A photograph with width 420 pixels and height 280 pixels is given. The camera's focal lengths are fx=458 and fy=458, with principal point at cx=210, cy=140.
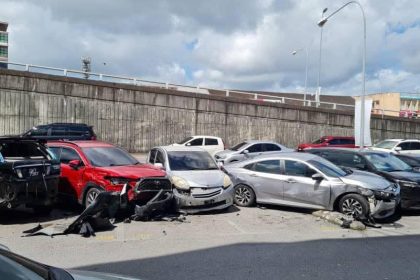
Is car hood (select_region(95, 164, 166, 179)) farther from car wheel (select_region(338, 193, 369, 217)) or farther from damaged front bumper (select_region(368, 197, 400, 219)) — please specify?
damaged front bumper (select_region(368, 197, 400, 219))

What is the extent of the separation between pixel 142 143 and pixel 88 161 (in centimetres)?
1995

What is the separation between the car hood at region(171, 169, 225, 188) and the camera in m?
10.8

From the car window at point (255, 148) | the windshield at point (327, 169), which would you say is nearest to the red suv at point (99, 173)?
the windshield at point (327, 169)

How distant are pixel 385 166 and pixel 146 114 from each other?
2029 cm

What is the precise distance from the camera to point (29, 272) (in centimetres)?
268

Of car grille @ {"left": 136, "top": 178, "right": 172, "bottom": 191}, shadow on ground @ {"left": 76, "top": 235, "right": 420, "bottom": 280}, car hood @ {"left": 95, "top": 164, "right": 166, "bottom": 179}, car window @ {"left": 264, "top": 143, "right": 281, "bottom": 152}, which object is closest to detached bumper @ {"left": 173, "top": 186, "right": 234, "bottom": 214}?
car grille @ {"left": 136, "top": 178, "right": 172, "bottom": 191}

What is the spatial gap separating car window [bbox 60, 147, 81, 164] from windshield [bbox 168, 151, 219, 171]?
236cm

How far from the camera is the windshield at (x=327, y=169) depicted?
36.2 feet

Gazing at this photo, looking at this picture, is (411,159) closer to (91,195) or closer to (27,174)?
(91,195)

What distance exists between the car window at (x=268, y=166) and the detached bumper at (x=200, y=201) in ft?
4.81

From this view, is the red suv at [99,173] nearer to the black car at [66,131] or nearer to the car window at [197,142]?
the black car at [66,131]

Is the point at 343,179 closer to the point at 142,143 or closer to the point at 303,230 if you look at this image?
the point at 303,230

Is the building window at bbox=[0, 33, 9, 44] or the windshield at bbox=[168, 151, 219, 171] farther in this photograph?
the building window at bbox=[0, 33, 9, 44]

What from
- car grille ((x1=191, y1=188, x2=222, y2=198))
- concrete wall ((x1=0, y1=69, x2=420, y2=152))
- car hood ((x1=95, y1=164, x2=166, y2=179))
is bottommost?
car grille ((x1=191, y1=188, x2=222, y2=198))
